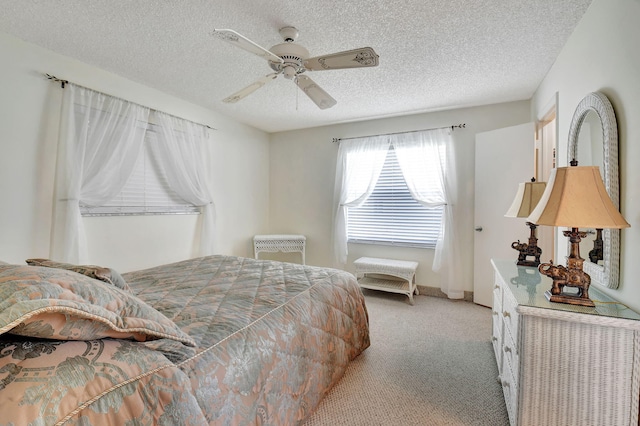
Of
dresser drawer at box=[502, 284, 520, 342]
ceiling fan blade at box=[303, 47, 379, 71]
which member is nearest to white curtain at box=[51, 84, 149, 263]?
ceiling fan blade at box=[303, 47, 379, 71]

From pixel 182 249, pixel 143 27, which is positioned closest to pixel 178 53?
pixel 143 27

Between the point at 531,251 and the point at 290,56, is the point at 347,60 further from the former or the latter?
the point at 531,251

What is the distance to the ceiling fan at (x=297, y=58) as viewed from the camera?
5.43 ft

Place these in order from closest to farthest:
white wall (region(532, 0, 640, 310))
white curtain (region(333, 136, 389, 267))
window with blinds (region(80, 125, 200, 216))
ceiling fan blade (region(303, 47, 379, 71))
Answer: white wall (region(532, 0, 640, 310)), ceiling fan blade (region(303, 47, 379, 71)), window with blinds (region(80, 125, 200, 216)), white curtain (region(333, 136, 389, 267))

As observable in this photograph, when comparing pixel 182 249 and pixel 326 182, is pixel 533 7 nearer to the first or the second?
pixel 326 182

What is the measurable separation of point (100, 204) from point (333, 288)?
2382mm

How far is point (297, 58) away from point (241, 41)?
0.46 meters

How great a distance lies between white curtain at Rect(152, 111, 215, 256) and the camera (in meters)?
3.31

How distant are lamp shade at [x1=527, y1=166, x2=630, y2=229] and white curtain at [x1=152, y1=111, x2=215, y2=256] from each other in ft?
11.4

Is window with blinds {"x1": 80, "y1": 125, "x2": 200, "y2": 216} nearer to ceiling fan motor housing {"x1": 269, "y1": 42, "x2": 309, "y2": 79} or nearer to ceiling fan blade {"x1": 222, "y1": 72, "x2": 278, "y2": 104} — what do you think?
ceiling fan blade {"x1": 222, "y1": 72, "x2": 278, "y2": 104}

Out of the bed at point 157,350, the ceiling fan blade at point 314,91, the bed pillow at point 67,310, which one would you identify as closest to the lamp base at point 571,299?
the bed at point 157,350

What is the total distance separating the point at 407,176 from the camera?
13.1 feet

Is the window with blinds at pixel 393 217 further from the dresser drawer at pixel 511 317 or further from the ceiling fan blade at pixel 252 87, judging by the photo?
the ceiling fan blade at pixel 252 87

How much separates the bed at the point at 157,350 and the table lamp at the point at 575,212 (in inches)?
50.4
